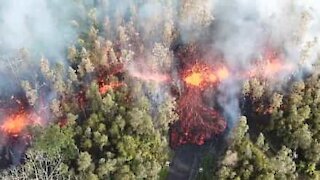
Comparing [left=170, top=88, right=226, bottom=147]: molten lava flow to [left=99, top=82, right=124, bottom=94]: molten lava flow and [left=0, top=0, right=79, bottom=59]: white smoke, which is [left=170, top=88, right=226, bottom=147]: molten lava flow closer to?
[left=99, top=82, right=124, bottom=94]: molten lava flow

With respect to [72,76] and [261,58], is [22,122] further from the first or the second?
[261,58]

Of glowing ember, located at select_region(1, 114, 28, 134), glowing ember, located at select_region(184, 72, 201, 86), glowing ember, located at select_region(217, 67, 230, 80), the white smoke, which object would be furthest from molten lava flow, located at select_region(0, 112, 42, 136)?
glowing ember, located at select_region(217, 67, 230, 80)

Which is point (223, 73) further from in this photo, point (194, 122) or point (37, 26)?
point (37, 26)

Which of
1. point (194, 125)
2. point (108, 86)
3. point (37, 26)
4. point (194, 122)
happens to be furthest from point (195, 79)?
point (37, 26)

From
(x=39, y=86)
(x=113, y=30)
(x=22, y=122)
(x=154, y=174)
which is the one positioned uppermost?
(x=113, y=30)

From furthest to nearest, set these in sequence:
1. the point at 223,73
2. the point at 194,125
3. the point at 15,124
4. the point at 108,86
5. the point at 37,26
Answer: the point at 37,26
the point at 223,73
the point at 194,125
the point at 108,86
the point at 15,124

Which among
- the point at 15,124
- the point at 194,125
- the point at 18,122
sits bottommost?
the point at 15,124

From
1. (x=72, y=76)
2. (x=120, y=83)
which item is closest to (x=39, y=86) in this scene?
(x=72, y=76)
